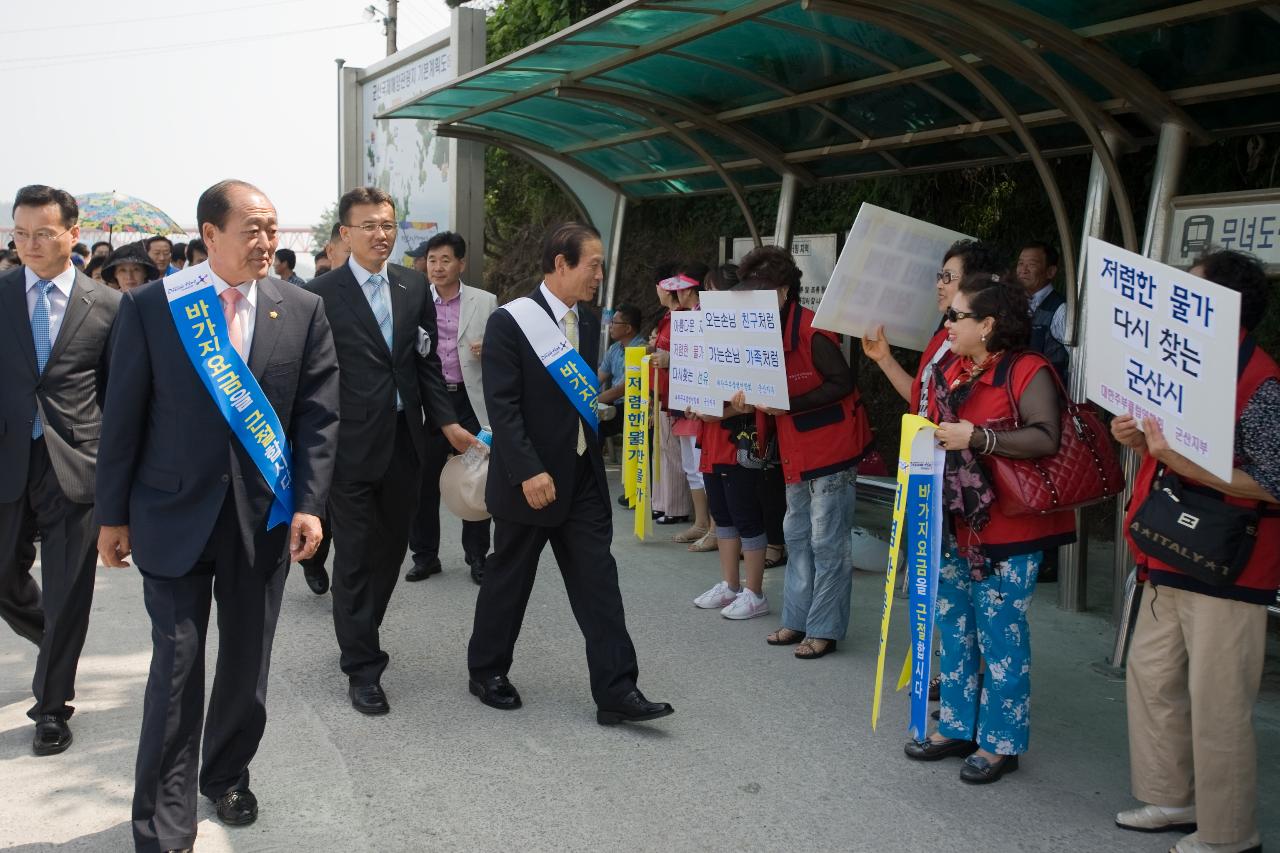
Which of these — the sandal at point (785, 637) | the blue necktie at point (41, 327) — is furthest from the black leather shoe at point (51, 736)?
the sandal at point (785, 637)

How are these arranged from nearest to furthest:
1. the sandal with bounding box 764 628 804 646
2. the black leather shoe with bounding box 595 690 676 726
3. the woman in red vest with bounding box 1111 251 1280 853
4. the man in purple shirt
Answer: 1. the woman in red vest with bounding box 1111 251 1280 853
2. the black leather shoe with bounding box 595 690 676 726
3. the sandal with bounding box 764 628 804 646
4. the man in purple shirt

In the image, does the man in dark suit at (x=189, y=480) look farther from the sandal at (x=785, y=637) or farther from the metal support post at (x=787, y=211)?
the metal support post at (x=787, y=211)

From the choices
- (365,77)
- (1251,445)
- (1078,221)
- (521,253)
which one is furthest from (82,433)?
(521,253)

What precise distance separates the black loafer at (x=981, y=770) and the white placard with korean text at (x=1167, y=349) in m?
1.33

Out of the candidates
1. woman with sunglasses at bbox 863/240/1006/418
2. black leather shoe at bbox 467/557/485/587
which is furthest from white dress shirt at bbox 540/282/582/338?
black leather shoe at bbox 467/557/485/587

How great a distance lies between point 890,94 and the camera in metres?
6.71

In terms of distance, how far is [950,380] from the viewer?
4113mm

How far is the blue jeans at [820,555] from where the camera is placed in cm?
527

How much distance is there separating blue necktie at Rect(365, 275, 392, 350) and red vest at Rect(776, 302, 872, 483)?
1.74 meters

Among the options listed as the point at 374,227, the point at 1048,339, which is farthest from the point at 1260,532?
the point at 374,227

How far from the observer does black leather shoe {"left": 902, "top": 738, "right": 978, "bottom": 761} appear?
4.18m

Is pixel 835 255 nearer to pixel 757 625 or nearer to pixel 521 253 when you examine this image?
pixel 757 625

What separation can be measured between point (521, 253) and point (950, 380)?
12558 millimetres

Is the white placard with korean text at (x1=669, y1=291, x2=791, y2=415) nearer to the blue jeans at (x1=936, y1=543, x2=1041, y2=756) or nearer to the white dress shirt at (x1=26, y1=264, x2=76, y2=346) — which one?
the blue jeans at (x1=936, y1=543, x2=1041, y2=756)
